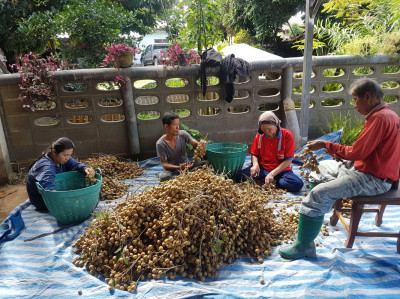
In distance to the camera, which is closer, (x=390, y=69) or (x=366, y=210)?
(x=366, y=210)

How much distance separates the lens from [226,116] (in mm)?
5578

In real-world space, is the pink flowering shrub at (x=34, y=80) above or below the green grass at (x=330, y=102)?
above

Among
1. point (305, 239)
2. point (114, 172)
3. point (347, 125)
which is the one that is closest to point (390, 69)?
point (347, 125)

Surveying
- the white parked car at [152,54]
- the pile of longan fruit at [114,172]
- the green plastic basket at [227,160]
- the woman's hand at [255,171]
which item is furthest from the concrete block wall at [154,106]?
the white parked car at [152,54]

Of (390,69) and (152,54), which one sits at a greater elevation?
(152,54)

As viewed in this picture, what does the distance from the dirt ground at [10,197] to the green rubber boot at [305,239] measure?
3.61 metres

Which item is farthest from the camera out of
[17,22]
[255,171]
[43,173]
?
[17,22]

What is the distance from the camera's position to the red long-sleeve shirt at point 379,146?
2395 mm

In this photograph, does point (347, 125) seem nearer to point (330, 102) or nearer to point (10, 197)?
point (330, 102)

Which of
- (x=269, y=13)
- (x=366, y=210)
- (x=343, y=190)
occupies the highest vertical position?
(x=269, y=13)

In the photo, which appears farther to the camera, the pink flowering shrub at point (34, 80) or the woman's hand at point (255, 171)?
the pink flowering shrub at point (34, 80)

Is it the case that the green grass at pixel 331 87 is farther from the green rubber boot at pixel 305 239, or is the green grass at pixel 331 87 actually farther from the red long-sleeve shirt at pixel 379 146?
the green rubber boot at pixel 305 239

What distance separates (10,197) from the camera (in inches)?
182

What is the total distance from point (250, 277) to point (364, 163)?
1.36 metres
